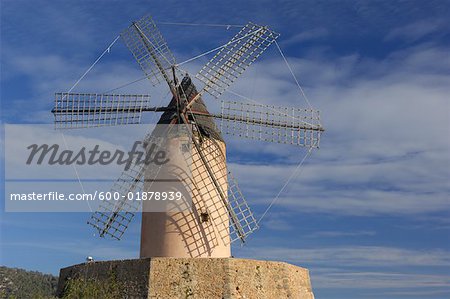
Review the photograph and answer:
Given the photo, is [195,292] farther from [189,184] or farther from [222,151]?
[222,151]

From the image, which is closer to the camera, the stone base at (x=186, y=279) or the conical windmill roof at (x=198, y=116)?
the stone base at (x=186, y=279)

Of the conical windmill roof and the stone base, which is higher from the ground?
the conical windmill roof

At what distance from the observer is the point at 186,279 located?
10.6 metres

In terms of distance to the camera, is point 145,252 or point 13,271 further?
point 13,271

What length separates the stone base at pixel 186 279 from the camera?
34.5 feet

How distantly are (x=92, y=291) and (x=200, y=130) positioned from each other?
4.27 m

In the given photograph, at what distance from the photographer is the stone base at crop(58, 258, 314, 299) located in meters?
10.5

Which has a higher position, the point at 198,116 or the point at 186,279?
the point at 198,116

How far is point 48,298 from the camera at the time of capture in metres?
11.7

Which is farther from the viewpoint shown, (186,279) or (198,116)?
(198,116)

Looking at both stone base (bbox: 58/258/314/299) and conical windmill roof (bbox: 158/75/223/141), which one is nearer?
stone base (bbox: 58/258/314/299)

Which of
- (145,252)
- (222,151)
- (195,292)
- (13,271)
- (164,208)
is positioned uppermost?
(13,271)

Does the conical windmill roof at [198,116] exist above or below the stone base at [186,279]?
above

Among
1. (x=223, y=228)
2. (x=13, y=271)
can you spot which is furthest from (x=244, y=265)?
(x=13, y=271)
